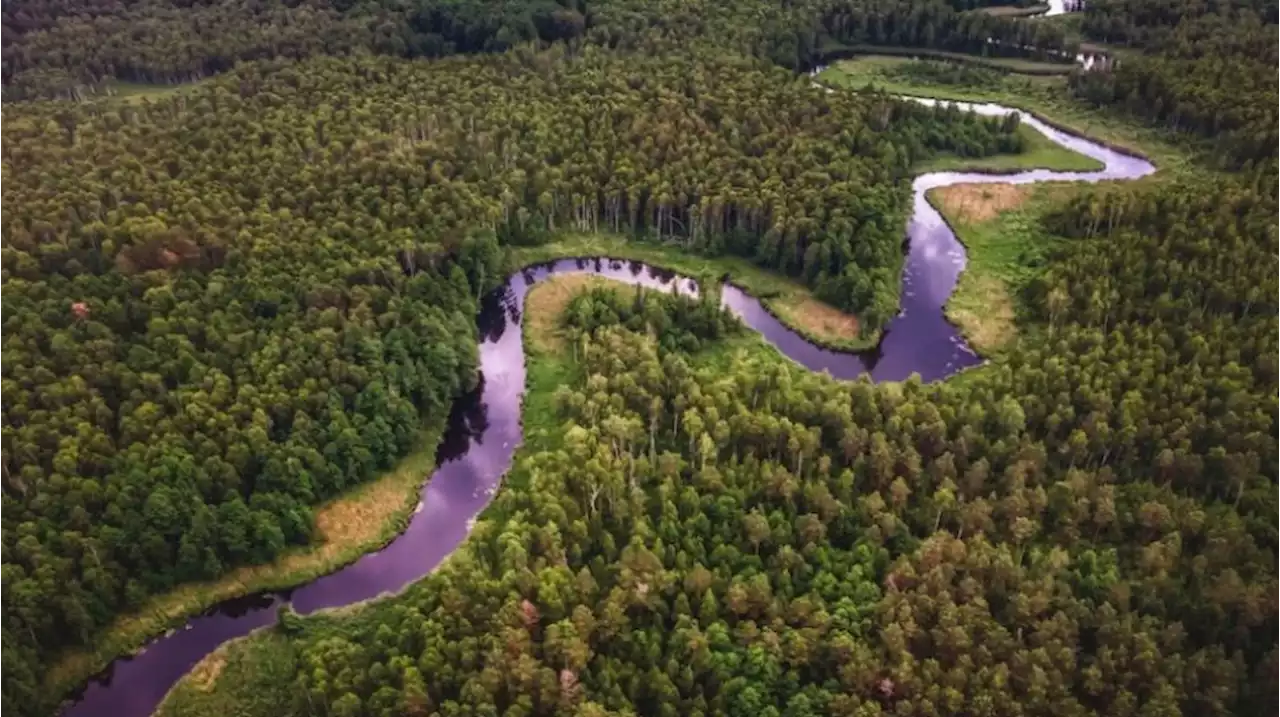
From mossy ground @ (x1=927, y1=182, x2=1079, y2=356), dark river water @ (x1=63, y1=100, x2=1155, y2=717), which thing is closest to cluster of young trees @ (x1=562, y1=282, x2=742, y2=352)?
dark river water @ (x1=63, y1=100, x2=1155, y2=717)

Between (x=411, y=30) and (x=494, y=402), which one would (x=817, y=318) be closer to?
(x=494, y=402)

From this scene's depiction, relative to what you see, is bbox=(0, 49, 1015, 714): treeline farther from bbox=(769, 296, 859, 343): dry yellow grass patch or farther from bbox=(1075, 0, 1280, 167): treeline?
bbox=(1075, 0, 1280, 167): treeline

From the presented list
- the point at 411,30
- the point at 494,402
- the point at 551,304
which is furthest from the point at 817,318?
the point at 411,30

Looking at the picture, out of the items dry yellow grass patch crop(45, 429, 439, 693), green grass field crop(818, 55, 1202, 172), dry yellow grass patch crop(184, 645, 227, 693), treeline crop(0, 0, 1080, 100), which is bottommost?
dry yellow grass patch crop(184, 645, 227, 693)

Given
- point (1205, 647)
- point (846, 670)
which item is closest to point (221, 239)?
point (846, 670)

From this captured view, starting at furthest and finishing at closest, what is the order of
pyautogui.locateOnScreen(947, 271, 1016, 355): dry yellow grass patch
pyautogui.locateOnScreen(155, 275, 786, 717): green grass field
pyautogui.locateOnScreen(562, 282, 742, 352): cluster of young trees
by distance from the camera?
pyautogui.locateOnScreen(947, 271, 1016, 355): dry yellow grass patch → pyautogui.locateOnScreen(562, 282, 742, 352): cluster of young trees → pyautogui.locateOnScreen(155, 275, 786, 717): green grass field

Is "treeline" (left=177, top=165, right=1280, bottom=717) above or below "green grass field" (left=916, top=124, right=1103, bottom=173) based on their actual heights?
below

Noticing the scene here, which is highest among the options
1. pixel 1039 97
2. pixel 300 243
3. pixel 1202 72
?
pixel 1202 72
